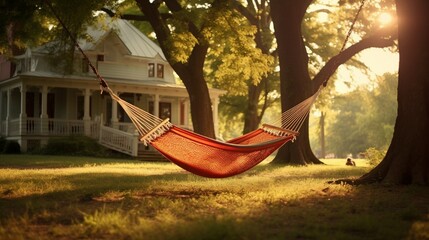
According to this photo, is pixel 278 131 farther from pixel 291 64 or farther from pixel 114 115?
pixel 114 115

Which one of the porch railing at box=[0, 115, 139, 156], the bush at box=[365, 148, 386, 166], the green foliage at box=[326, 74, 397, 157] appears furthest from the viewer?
the green foliage at box=[326, 74, 397, 157]

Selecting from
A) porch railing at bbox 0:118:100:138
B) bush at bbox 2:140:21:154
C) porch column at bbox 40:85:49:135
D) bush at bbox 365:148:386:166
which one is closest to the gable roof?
porch column at bbox 40:85:49:135

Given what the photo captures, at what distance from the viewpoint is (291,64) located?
703 inches

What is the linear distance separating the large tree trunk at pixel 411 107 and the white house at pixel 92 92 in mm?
16184

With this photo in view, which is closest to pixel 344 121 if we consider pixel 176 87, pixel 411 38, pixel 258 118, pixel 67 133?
pixel 258 118

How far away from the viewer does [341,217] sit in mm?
5723

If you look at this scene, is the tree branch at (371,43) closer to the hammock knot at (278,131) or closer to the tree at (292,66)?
the tree at (292,66)

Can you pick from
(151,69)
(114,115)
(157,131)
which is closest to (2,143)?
(114,115)

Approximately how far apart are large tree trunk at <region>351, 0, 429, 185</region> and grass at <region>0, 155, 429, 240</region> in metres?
0.53

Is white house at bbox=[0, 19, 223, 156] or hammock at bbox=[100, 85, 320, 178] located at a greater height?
white house at bbox=[0, 19, 223, 156]

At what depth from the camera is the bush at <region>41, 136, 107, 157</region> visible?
23938 mm

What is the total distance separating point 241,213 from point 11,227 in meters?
2.32

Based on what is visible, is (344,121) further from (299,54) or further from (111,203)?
(111,203)

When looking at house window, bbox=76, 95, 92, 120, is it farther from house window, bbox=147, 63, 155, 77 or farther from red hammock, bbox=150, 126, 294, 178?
red hammock, bbox=150, 126, 294, 178
